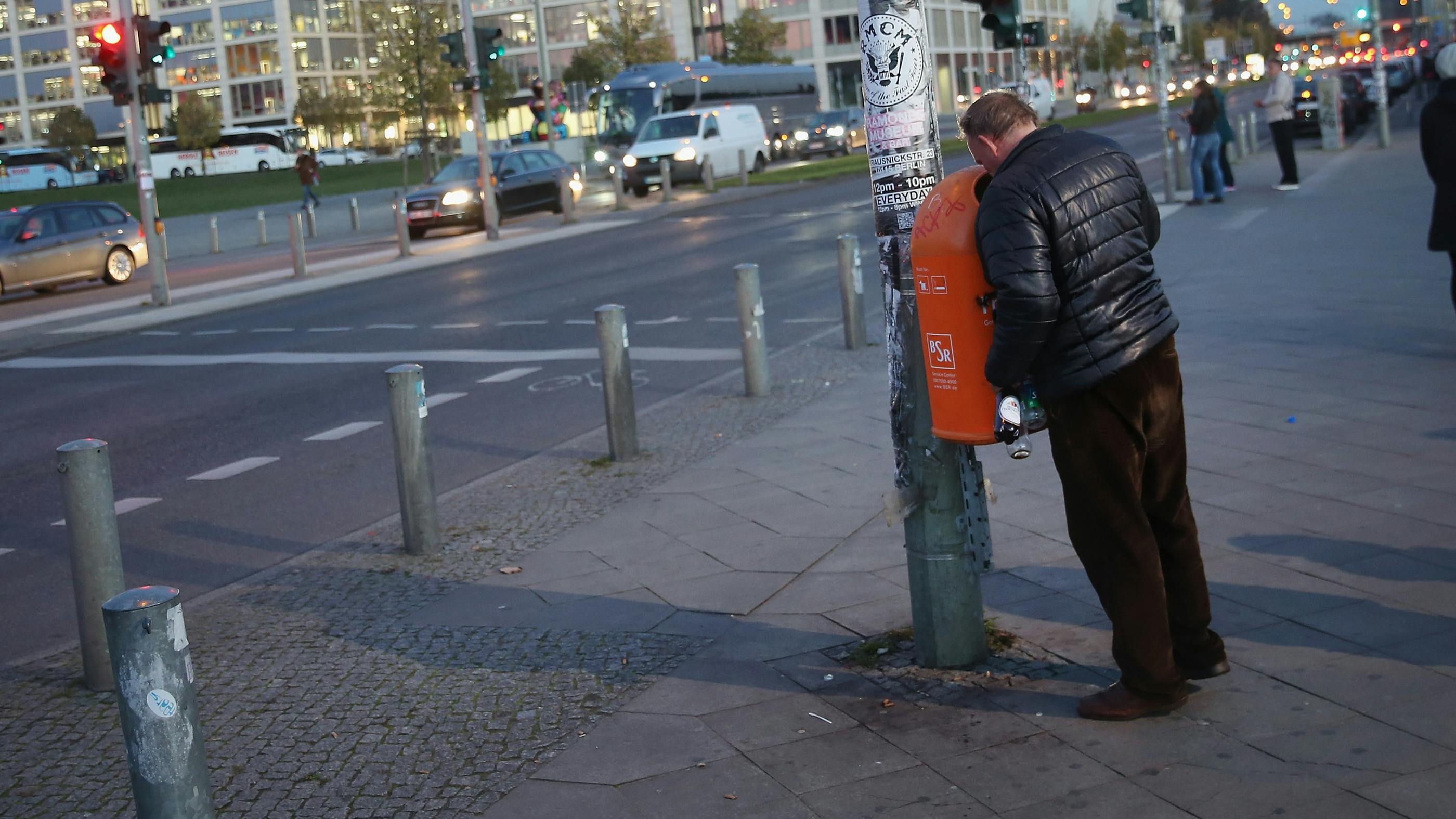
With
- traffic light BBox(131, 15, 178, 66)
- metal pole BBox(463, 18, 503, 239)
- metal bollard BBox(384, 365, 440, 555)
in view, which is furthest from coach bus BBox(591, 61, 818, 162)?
metal bollard BBox(384, 365, 440, 555)

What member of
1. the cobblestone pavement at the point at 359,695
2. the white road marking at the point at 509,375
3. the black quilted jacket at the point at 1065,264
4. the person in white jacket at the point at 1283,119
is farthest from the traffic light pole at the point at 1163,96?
the black quilted jacket at the point at 1065,264

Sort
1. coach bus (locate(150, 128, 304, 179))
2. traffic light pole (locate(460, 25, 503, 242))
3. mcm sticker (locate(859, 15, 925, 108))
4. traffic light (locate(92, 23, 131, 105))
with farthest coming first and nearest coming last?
coach bus (locate(150, 128, 304, 179)) < traffic light pole (locate(460, 25, 503, 242)) < traffic light (locate(92, 23, 131, 105)) < mcm sticker (locate(859, 15, 925, 108))

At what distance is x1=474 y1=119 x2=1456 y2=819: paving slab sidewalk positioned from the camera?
3627 mm

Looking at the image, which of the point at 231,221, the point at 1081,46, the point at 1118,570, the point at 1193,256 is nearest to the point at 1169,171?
the point at 1193,256

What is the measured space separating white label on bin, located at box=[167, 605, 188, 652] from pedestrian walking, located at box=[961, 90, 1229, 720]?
2.08 m

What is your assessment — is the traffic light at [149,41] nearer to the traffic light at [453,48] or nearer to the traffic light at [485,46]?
the traffic light at [485,46]

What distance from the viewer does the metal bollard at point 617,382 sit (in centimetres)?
808

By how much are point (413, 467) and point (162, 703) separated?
12.3 feet

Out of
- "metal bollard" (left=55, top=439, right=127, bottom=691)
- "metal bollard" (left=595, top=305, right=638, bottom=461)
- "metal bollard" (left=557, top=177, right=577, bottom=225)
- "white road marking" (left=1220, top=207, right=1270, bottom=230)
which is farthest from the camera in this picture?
"metal bollard" (left=557, top=177, right=577, bottom=225)

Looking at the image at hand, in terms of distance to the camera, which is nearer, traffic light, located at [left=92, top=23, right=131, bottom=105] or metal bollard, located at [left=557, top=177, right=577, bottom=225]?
traffic light, located at [left=92, top=23, right=131, bottom=105]

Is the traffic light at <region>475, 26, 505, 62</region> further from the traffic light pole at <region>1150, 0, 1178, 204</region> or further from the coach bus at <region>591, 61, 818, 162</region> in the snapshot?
the coach bus at <region>591, 61, 818, 162</region>

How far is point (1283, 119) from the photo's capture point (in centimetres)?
2178

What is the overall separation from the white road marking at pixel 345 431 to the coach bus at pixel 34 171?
83870 millimetres

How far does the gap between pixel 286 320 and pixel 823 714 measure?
45.8ft
